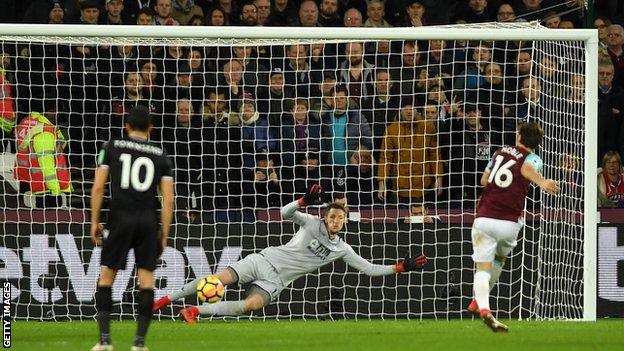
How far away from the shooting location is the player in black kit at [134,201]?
10.9 m

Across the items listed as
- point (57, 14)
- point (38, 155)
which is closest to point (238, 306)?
point (38, 155)

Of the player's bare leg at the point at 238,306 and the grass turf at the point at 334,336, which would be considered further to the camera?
the player's bare leg at the point at 238,306

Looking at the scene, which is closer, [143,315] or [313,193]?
[143,315]

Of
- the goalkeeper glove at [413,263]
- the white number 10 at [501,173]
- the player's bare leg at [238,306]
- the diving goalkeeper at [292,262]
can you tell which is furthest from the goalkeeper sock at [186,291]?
the white number 10 at [501,173]

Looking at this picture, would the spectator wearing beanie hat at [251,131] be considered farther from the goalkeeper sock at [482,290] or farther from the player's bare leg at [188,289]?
the goalkeeper sock at [482,290]

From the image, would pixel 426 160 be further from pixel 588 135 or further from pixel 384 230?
pixel 588 135

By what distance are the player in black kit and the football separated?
3.95 m

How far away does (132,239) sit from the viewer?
35.9ft

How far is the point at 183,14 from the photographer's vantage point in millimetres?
19094

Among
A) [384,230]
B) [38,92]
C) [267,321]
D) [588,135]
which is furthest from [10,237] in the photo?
[588,135]

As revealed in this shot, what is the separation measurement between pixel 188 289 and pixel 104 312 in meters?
4.30

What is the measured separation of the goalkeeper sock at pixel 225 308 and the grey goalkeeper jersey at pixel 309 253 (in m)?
0.56

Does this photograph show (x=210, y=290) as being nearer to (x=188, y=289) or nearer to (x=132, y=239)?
(x=188, y=289)

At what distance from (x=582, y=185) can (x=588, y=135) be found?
108 cm
